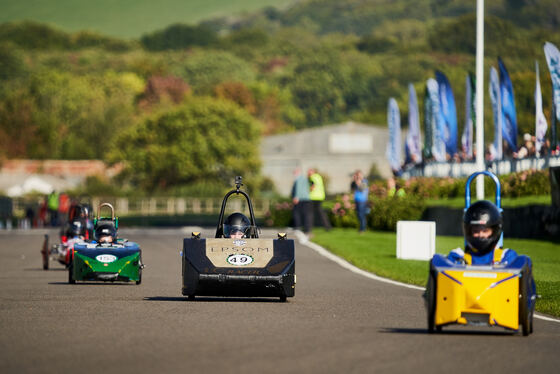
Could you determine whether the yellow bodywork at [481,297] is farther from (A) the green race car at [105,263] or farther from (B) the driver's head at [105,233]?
(B) the driver's head at [105,233]

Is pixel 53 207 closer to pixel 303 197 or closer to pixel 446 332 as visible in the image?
pixel 303 197

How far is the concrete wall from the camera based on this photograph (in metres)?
114

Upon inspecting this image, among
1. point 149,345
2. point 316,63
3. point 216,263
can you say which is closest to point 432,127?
point 216,263

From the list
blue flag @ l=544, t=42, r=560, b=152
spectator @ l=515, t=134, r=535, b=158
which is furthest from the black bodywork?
spectator @ l=515, t=134, r=535, b=158

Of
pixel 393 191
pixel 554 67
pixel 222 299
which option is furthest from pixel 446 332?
pixel 393 191

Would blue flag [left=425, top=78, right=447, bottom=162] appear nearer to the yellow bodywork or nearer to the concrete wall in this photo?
the yellow bodywork

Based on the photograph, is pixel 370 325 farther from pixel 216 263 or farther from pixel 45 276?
pixel 45 276

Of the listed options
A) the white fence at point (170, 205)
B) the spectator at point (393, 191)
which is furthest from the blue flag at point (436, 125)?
the white fence at point (170, 205)

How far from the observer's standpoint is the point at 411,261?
24500 millimetres

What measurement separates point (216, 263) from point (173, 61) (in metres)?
187

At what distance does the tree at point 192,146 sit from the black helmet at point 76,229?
79.5 metres

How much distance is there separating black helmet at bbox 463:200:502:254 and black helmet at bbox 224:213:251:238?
186 inches

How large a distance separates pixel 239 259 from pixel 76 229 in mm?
7993

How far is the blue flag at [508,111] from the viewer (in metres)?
38.7
